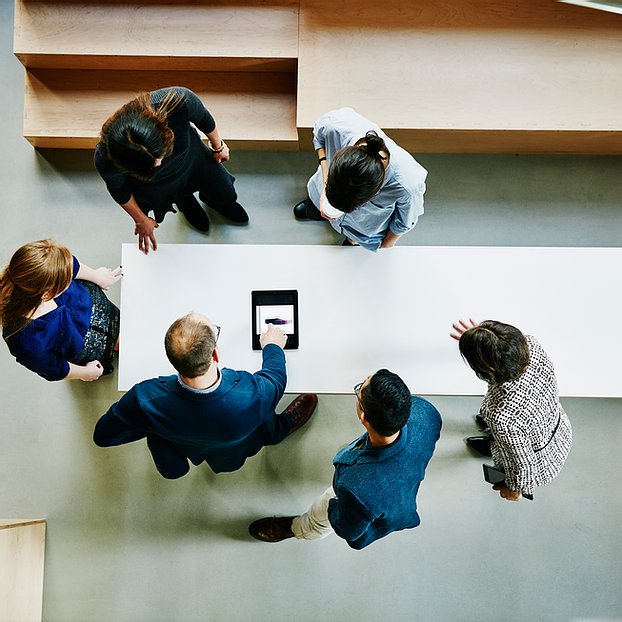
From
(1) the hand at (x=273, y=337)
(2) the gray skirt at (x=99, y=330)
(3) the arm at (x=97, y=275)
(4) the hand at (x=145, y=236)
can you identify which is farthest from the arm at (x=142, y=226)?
(1) the hand at (x=273, y=337)

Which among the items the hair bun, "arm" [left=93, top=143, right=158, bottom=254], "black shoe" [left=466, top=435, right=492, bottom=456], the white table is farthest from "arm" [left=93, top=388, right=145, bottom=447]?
"black shoe" [left=466, top=435, right=492, bottom=456]

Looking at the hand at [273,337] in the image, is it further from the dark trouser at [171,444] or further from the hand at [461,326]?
the hand at [461,326]

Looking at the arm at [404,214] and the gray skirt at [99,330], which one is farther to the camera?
the gray skirt at [99,330]

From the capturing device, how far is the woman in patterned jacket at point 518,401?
1.78m

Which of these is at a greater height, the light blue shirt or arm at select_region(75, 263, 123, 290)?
the light blue shirt

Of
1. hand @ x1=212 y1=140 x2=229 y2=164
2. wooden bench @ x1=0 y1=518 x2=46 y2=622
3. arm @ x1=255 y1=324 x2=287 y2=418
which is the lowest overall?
wooden bench @ x1=0 y1=518 x2=46 y2=622

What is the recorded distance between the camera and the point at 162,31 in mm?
2639

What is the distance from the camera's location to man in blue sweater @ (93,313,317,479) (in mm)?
1690

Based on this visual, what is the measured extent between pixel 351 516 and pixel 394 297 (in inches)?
32.5

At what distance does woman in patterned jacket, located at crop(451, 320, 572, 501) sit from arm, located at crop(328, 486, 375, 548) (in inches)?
22.2

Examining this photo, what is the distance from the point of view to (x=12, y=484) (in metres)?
2.82

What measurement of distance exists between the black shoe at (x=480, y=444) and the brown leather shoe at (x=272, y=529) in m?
0.96

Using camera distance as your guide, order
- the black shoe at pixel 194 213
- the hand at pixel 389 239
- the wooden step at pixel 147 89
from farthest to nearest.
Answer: the wooden step at pixel 147 89 → the black shoe at pixel 194 213 → the hand at pixel 389 239

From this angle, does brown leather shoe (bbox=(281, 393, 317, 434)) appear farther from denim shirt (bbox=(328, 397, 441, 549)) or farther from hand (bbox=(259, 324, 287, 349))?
denim shirt (bbox=(328, 397, 441, 549))
